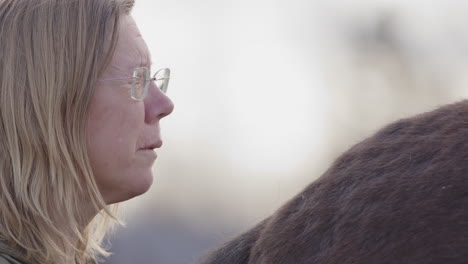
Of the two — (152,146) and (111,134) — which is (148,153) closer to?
(152,146)

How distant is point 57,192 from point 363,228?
80 cm

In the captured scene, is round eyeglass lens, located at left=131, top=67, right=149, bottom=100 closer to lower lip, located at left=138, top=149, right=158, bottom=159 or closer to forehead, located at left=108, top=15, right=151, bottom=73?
forehead, located at left=108, top=15, right=151, bottom=73

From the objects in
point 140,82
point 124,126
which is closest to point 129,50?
point 140,82

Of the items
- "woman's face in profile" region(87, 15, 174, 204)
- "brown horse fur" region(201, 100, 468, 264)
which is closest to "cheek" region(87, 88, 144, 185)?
"woman's face in profile" region(87, 15, 174, 204)

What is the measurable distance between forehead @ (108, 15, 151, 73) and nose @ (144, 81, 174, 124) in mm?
72

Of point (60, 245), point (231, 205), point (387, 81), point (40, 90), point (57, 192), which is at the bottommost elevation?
point (231, 205)

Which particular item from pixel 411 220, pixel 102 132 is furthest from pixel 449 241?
pixel 102 132

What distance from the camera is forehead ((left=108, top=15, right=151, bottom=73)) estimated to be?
226 cm

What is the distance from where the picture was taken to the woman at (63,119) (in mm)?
2133

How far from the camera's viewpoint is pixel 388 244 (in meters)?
1.74

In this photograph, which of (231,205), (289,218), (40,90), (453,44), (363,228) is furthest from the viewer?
(453,44)

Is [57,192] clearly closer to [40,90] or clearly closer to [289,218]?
[40,90]

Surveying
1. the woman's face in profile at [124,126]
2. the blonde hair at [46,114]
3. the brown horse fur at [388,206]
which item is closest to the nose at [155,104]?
the woman's face in profile at [124,126]

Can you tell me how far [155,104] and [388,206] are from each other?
79 centimetres
